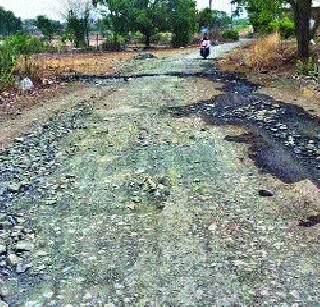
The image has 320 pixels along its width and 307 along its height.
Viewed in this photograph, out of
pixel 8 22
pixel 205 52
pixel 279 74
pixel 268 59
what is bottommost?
pixel 279 74

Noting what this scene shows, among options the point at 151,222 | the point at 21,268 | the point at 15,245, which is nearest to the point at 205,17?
the point at 151,222

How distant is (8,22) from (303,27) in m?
48.8

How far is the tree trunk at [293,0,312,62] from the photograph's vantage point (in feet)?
52.3

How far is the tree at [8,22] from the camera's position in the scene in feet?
188

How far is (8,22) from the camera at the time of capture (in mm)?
57750

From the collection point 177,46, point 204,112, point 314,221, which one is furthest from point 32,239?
point 177,46

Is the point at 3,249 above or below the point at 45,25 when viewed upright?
below

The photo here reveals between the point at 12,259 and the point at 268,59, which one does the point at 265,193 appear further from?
the point at 268,59

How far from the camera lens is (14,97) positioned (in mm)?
13047

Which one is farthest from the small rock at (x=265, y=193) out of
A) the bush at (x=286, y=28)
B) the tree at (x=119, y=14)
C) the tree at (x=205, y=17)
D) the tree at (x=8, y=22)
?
the tree at (x=8, y=22)

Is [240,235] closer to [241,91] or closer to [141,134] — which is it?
[141,134]

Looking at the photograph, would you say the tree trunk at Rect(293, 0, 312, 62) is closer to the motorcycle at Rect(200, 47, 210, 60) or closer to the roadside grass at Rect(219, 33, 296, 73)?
the roadside grass at Rect(219, 33, 296, 73)

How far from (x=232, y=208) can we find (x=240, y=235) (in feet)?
2.13

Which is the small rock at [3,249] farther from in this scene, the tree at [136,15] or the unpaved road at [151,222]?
the tree at [136,15]
